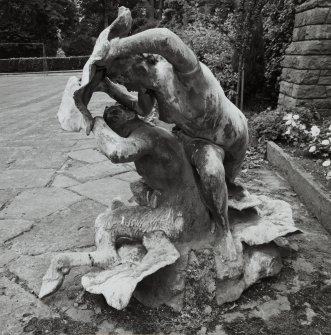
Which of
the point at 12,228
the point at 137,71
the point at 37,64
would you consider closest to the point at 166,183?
the point at 137,71

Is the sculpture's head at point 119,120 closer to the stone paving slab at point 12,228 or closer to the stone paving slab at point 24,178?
the stone paving slab at point 12,228

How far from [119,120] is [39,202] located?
1890 mm

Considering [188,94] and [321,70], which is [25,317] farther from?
[321,70]

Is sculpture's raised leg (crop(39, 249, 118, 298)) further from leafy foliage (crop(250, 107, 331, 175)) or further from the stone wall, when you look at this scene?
the stone wall

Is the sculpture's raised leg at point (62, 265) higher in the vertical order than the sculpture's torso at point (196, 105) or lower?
lower

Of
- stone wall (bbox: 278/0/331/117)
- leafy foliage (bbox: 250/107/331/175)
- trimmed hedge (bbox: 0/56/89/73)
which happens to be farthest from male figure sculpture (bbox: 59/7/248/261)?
trimmed hedge (bbox: 0/56/89/73)

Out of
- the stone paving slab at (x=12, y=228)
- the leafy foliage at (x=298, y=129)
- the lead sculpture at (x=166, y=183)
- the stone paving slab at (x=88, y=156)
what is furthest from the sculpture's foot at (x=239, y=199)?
the stone paving slab at (x=88, y=156)

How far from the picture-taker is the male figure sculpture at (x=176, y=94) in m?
1.63

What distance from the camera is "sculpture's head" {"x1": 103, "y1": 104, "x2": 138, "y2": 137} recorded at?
6.40ft

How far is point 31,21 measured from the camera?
27797 millimetres

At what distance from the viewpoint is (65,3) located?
98.6 ft

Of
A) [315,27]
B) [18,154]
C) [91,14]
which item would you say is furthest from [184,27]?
[91,14]

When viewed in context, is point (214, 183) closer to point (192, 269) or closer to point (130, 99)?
point (192, 269)

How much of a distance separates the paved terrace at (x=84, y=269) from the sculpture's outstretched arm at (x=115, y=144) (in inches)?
29.3
